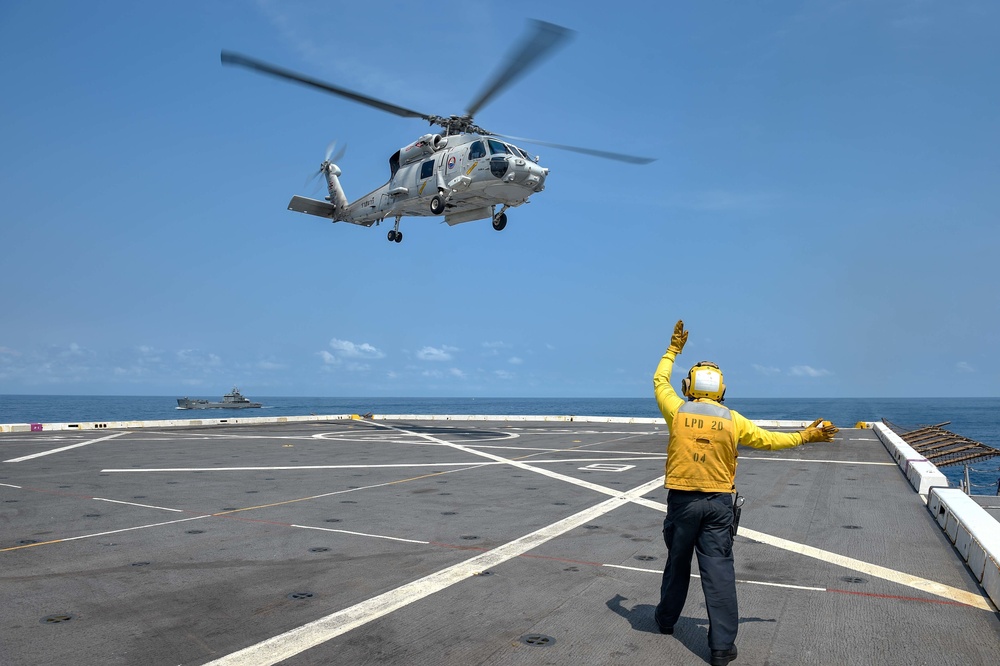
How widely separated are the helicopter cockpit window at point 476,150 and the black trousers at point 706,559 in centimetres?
2172

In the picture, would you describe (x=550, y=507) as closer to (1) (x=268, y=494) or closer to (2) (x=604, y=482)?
(2) (x=604, y=482)

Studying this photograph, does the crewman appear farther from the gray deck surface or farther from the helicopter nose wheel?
the helicopter nose wheel

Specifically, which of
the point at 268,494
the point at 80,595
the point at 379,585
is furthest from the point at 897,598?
the point at 268,494

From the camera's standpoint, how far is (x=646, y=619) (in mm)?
6176

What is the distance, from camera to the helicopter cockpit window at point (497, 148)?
2578 centimetres

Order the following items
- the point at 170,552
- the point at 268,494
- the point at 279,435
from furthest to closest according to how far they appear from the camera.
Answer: the point at 279,435
the point at 268,494
the point at 170,552

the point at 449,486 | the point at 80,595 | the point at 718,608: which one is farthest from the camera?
the point at 449,486

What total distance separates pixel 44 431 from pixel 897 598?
33.2 meters

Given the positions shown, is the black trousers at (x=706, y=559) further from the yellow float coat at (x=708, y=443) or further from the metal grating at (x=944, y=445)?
the metal grating at (x=944, y=445)

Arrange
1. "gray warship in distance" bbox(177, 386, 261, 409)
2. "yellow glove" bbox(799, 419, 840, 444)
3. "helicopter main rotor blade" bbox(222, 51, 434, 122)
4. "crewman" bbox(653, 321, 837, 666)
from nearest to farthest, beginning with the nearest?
"crewman" bbox(653, 321, 837, 666) < "yellow glove" bbox(799, 419, 840, 444) < "helicopter main rotor blade" bbox(222, 51, 434, 122) < "gray warship in distance" bbox(177, 386, 261, 409)

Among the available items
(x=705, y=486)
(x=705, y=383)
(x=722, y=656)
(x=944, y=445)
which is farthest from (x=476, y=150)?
(x=944, y=445)

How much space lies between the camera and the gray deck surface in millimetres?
5508

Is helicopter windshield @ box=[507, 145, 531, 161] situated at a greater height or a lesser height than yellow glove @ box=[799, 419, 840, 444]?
greater

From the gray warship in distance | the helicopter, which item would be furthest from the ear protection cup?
the gray warship in distance
